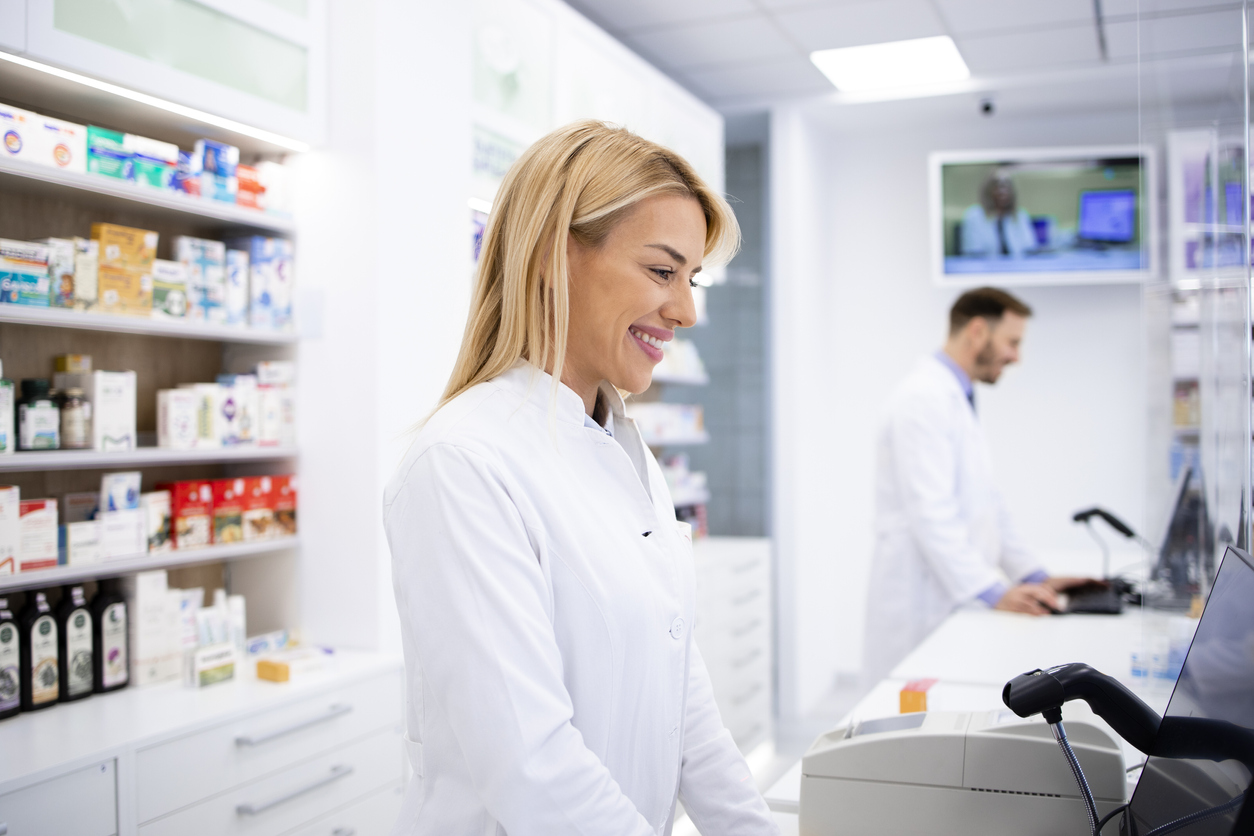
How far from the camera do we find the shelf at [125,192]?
2.00 meters

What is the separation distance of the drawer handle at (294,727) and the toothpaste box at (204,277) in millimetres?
1014

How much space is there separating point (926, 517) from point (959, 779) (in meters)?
1.82

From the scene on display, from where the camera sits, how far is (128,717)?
2.05m

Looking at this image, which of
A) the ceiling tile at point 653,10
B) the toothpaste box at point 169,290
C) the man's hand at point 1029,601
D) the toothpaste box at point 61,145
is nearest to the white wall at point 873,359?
the ceiling tile at point 653,10

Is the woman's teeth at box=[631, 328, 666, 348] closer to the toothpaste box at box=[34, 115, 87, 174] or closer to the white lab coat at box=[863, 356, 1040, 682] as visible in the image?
the toothpaste box at box=[34, 115, 87, 174]

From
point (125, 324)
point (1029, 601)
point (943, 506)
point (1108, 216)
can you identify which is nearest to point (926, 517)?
point (943, 506)

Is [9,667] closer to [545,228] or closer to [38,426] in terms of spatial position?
[38,426]

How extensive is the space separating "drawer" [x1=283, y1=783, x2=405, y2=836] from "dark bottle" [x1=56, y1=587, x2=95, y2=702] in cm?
57

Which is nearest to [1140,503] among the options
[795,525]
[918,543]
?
[795,525]

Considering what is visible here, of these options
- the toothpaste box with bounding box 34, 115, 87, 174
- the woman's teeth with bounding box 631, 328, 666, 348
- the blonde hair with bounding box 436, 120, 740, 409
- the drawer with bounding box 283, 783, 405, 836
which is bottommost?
the drawer with bounding box 283, 783, 405, 836

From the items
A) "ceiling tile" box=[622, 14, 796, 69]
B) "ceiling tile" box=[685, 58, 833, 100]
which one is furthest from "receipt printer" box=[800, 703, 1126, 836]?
"ceiling tile" box=[685, 58, 833, 100]

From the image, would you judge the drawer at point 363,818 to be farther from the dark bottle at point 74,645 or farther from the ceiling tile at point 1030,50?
the ceiling tile at point 1030,50

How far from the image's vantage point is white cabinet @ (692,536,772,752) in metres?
4.04

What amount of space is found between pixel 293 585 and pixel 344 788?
62 cm
